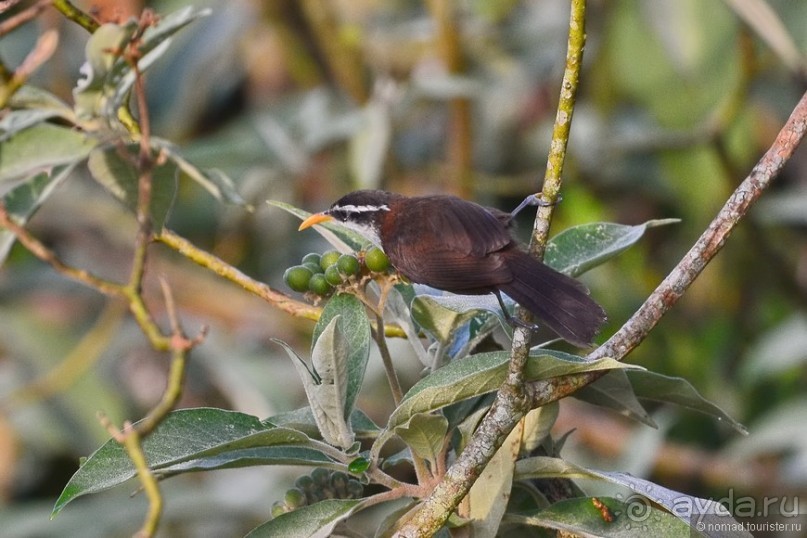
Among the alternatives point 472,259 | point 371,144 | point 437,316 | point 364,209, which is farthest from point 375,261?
point 371,144

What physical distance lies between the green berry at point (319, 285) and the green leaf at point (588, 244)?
1.94ft

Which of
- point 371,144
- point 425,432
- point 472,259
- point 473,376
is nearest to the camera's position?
point 473,376

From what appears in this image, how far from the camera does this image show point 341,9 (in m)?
7.23

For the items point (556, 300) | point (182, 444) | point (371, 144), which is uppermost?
point (371, 144)

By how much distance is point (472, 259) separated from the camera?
298 cm

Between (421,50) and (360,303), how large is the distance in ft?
14.2

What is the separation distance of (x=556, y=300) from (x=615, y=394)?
0.39 m

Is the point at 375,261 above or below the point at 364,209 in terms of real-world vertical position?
below

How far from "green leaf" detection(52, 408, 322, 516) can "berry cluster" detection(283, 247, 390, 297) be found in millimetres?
344

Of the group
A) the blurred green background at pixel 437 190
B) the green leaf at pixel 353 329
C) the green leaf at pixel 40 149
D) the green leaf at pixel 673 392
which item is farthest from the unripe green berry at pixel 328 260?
the blurred green background at pixel 437 190

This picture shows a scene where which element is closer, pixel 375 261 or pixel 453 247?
pixel 375 261

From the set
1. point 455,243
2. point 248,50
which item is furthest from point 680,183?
point 248,50

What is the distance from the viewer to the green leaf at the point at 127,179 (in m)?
2.31

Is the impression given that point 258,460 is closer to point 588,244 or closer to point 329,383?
point 329,383
